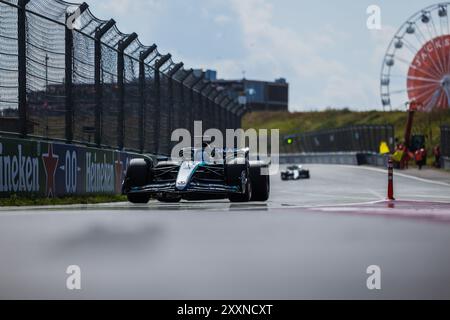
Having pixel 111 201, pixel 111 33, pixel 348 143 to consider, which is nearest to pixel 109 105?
pixel 111 33

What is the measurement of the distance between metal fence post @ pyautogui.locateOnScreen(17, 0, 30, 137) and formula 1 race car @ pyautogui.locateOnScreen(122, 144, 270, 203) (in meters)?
1.87

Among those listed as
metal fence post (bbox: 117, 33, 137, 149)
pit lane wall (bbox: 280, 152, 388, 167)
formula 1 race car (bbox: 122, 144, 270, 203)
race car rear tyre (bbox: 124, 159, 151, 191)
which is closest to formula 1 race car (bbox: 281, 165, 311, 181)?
pit lane wall (bbox: 280, 152, 388, 167)

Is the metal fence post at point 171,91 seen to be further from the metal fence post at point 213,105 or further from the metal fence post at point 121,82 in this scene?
the metal fence post at point 213,105

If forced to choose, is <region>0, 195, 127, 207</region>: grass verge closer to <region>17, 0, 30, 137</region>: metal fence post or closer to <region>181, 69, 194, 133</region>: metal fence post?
<region>17, 0, 30, 137</region>: metal fence post

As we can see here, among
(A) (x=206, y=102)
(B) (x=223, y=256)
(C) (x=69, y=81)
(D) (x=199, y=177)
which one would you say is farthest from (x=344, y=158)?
Result: (B) (x=223, y=256)

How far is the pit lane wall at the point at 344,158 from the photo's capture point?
56.2 metres

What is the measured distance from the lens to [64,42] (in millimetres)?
18922

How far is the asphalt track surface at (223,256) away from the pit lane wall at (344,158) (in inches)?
1687

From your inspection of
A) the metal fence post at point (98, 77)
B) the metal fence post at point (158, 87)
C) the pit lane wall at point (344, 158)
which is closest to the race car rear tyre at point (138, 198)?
the metal fence post at point (98, 77)

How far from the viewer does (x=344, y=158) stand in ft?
206

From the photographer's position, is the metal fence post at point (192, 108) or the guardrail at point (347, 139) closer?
the metal fence post at point (192, 108)
